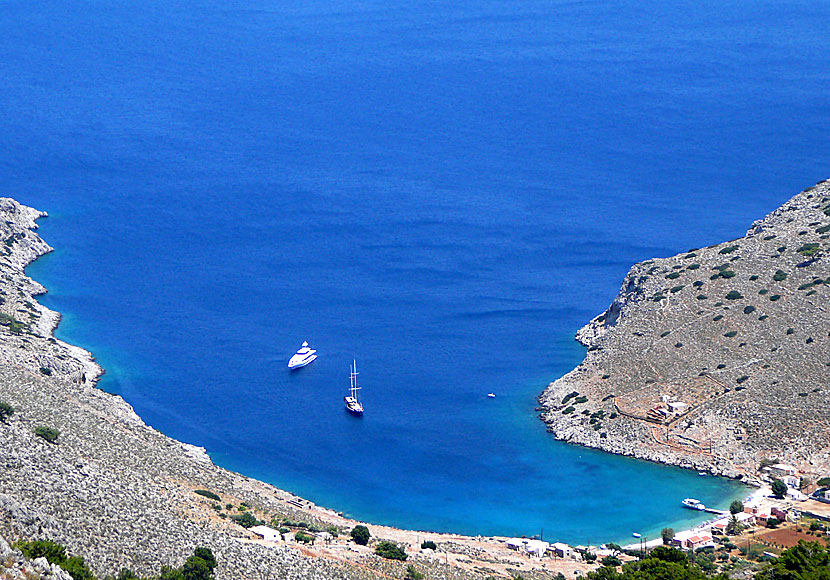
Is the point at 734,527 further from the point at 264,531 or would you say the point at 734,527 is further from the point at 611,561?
the point at 264,531

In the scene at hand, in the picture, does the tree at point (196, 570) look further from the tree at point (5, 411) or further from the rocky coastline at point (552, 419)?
the tree at point (5, 411)

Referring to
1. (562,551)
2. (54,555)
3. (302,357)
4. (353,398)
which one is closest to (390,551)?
(562,551)

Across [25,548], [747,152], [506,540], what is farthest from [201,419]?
[747,152]

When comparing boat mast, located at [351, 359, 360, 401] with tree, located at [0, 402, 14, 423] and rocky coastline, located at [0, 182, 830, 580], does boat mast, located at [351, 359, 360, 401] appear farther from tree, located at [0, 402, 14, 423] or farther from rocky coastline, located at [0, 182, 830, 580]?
tree, located at [0, 402, 14, 423]

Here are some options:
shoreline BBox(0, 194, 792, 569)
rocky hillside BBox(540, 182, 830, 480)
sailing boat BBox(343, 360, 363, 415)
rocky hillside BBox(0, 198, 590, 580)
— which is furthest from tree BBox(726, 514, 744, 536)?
sailing boat BBox(343, 360, 363, 415)

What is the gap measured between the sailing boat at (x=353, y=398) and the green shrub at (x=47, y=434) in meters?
35.2

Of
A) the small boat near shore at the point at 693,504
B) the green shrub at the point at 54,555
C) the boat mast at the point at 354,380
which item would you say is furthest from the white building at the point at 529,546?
the boat mast at the point at 354,380

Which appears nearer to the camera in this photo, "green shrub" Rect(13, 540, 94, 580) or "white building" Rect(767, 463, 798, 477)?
"green shrub" Rect(13, 540, 94, 580)

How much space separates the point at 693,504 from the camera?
79.6 m

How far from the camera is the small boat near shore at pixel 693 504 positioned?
79.0 m

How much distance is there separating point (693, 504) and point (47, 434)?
3632cm

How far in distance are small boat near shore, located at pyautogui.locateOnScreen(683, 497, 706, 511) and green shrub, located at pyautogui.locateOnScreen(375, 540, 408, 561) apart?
23.6m

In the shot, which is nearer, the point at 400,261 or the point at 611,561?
the point at 611,561

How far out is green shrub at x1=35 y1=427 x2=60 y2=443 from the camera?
66.3m
